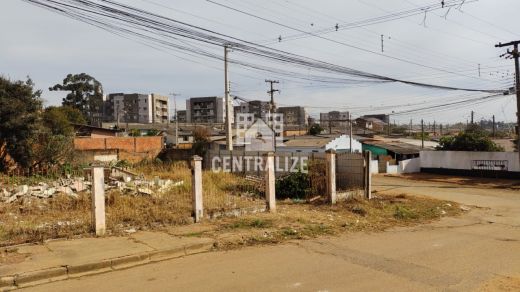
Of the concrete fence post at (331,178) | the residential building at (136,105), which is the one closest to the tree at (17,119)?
the concrete fence post at (331,178)

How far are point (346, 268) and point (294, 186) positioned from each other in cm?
927

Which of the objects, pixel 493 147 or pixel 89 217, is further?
pixel 493 147

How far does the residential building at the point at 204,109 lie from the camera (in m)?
101

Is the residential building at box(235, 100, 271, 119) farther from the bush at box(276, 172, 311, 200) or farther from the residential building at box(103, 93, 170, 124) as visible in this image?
the residential building at box(103, 93, 170, 124)

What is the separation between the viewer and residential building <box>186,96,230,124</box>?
101 metres

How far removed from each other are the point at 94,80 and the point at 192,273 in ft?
234

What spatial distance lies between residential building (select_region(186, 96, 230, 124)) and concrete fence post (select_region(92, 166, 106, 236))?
298 ft

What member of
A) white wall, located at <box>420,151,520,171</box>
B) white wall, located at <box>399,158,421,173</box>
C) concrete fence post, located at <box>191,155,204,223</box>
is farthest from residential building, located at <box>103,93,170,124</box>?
concrete fence post, located at <box>191,155,204,223</box>

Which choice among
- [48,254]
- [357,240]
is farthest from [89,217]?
[357,240]

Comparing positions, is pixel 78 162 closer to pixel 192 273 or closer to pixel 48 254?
pixel 48 254

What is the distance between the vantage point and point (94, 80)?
236ft

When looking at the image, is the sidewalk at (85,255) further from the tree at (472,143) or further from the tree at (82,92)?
the tree at (82,92)

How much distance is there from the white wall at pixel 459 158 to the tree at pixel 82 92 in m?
52.9

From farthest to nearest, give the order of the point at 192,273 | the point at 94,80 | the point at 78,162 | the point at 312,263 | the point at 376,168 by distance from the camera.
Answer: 1. the point at 94,80
2. the point at 376,168
3. the point at 78,162
4. the point at 312,263
5. the point at 192,273
